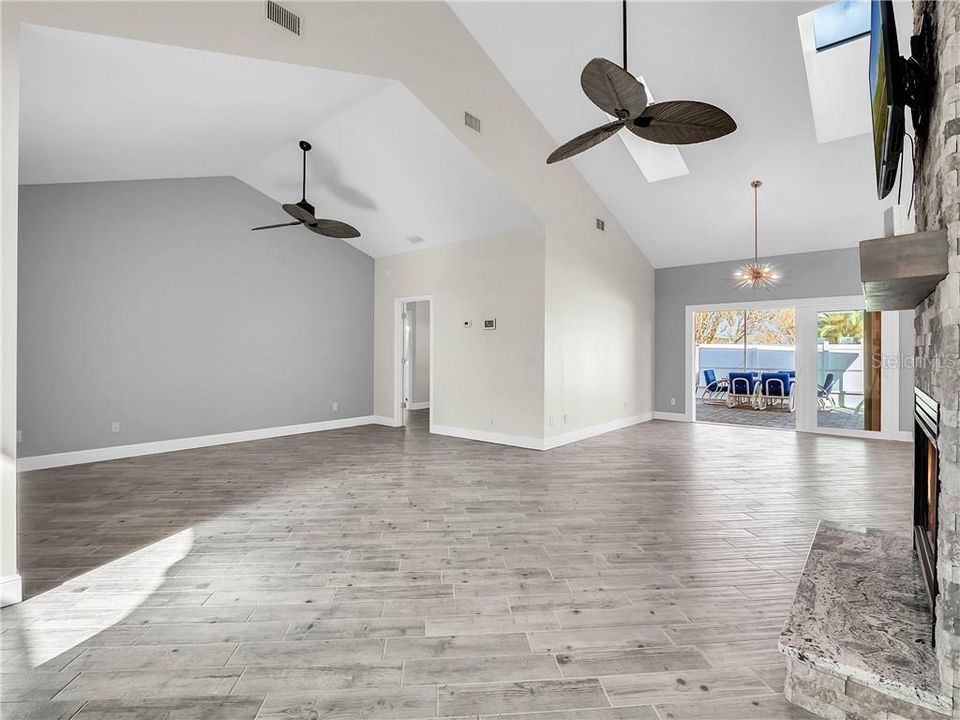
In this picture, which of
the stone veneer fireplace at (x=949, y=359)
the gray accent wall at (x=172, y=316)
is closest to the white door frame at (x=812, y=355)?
the gray accent wall at (x=172, y=316)

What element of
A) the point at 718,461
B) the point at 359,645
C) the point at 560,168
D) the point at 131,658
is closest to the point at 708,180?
the point at 560,168

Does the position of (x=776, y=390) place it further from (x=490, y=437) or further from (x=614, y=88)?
(x=614, y=88)

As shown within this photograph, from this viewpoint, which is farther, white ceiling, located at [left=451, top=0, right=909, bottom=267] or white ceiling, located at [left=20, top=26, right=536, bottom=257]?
white ceiling, located at [left=451, top=0, right=909, bottom=267]

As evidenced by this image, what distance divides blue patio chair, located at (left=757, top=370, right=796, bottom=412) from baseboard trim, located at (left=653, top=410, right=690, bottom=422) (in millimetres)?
2877

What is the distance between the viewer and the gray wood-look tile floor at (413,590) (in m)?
1.78

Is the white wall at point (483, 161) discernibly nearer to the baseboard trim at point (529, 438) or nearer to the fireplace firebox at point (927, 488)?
the baseboard trim at point (529, 438)

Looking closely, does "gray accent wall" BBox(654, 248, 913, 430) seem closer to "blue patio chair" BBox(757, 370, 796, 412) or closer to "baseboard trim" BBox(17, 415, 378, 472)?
"blue patio chair" BBox(757, 370, 796, 412)

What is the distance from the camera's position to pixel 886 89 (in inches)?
64.9

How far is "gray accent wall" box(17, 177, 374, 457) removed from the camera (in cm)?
517

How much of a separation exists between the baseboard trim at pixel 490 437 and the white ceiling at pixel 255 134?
2.79 meters

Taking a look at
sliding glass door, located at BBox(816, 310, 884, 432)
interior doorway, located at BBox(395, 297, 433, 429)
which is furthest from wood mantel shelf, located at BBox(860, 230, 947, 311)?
interior doorway, located at BBox(395, 297, 433, 429)

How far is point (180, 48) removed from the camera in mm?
3158

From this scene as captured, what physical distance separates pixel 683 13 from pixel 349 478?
5.47m

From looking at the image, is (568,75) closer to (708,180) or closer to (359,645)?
(708,180)
